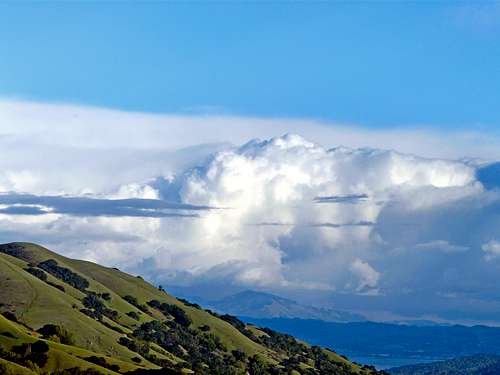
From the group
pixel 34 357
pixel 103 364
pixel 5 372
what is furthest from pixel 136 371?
pixel 5 372

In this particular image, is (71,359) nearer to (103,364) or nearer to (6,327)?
(103,364)

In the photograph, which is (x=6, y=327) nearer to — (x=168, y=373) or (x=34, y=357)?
(x=34, y=357)

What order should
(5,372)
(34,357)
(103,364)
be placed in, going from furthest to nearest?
1. (103,364)
2. (34,357)
3. (5,372)

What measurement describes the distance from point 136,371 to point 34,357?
2206 centimetres

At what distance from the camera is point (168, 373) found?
568 ft

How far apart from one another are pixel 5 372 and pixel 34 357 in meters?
24.8

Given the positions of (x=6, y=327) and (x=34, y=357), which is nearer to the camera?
(x=34, y=357)

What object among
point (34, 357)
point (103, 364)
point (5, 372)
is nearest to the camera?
point (5, 372)

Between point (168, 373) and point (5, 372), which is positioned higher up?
point (168, 373)

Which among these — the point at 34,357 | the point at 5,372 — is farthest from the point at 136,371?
the point at 5,372

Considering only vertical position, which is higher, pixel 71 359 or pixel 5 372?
pixel 71 359

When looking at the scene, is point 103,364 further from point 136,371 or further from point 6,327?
point 6,327

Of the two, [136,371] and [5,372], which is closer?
[5,372]

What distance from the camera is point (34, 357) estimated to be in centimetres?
16962
